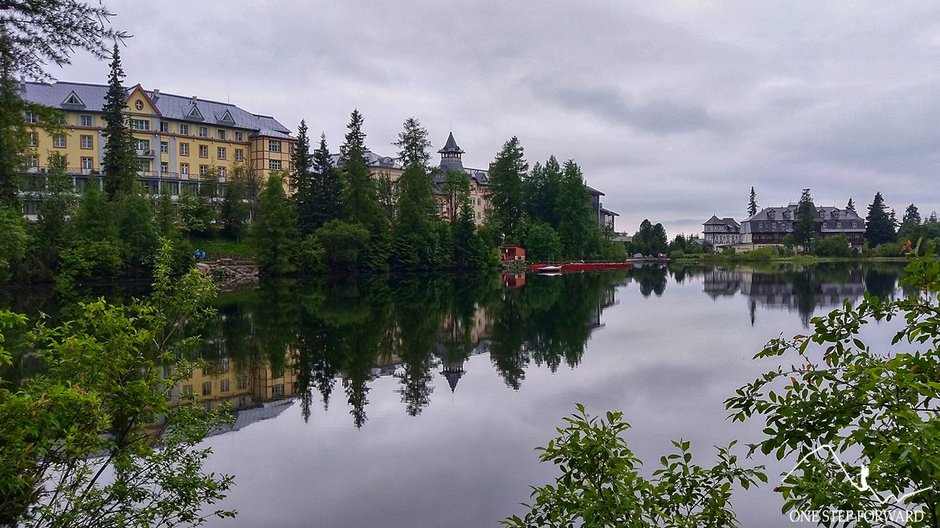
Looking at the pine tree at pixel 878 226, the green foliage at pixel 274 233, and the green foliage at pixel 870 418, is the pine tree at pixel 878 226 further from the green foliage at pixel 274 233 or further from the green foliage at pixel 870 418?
the green foliage at pixel 870 418

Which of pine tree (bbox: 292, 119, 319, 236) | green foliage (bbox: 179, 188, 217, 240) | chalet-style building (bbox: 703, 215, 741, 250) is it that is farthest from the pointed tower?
chalet-style building (bbox: 703, 215, 741, 250)

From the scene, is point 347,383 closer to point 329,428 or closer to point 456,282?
point 329,428

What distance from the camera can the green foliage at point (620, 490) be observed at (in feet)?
9.98

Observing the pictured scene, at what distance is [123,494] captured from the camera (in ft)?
16.3

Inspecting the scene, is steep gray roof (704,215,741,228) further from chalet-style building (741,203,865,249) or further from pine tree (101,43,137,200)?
pine tree (101,43,137,200)

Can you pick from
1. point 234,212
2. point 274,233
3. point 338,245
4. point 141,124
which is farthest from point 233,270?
point 141,124

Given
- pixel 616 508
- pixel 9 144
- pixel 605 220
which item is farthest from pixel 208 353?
pixel 605 220

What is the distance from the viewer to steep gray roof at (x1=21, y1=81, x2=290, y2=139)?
5466 centimetres

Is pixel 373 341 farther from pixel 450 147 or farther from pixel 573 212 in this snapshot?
pixel 450 147

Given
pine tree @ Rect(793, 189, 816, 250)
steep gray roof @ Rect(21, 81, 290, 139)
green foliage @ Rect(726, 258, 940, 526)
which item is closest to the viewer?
green foliage @ Rect(726, 258, 940, 526)

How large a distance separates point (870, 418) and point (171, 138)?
6594 cm

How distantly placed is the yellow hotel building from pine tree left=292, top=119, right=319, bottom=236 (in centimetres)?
580

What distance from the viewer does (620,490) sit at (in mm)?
3076

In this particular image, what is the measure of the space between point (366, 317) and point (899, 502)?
2360 cm
